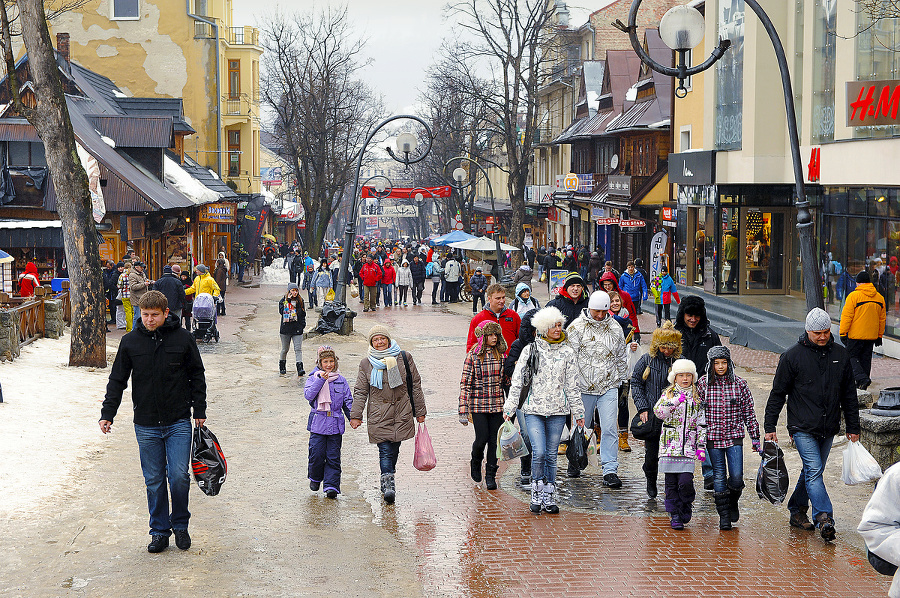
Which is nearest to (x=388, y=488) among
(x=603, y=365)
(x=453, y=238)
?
(x=603, y=365)

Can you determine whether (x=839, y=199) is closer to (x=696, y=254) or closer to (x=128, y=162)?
(x=696, y=254)

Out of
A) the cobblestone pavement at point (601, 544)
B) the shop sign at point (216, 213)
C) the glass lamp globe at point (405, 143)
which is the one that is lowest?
the cobblestone pavement at point (601, 544)

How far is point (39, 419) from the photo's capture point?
37.7 feet

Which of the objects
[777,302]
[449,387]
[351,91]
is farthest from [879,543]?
[351,91]

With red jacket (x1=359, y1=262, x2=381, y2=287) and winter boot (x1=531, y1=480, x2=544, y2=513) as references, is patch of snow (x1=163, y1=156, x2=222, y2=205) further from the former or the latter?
winter boot (x1=531, y1=480, x2=544, y2=513)

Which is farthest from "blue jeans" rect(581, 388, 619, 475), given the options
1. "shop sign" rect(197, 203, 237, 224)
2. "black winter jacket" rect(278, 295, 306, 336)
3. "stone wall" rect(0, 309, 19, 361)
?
"shop sign" rect(197, 203, 237, 224)

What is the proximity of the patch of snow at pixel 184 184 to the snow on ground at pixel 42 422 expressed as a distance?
15.1 metres

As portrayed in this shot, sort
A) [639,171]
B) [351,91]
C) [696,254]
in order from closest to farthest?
[696,254] → [639,171] → [351,91]

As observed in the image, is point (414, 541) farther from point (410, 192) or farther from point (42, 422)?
point (410, 192)

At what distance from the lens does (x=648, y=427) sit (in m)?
8.31

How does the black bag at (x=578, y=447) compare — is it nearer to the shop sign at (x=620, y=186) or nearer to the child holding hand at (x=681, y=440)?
the child holding hand at (x=681, y=440)

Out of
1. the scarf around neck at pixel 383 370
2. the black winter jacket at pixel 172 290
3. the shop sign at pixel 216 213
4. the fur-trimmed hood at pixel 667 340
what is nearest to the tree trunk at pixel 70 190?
the black winter jacket at pixel 172 290

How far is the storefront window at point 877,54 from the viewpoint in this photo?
18.8 m

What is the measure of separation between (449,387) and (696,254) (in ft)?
57.2
